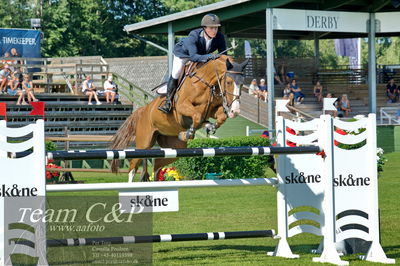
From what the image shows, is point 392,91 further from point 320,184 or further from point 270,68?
point 320,184

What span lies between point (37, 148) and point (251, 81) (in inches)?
851

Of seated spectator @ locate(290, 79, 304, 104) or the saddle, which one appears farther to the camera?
seated spectator @ locate(290, 79, 304, 104)

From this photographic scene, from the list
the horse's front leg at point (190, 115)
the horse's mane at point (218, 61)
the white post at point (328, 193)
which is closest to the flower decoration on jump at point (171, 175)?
the horse's front leg at point (190, 115)

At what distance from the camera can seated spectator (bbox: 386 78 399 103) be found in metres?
29.2

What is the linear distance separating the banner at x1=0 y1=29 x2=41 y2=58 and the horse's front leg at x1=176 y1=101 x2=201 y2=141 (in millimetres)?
19185

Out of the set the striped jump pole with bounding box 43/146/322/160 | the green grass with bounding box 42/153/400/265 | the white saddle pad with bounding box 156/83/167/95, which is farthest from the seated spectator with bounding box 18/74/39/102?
the striped jump pole with bounding box 43/146/322/160

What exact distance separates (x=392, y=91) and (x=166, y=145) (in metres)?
20.2

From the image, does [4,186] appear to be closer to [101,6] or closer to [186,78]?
[186,78]

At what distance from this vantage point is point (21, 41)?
28312 mm

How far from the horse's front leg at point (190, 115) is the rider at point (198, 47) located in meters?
0.37

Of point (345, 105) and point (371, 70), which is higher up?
point (371, 70)

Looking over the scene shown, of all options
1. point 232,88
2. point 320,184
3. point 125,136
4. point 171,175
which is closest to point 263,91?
point 171,175

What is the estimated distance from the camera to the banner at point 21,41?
1094 inches

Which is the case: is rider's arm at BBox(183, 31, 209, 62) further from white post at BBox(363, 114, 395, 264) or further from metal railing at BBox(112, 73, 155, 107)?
metal railing at BBox(112, 73, 155, 107)
